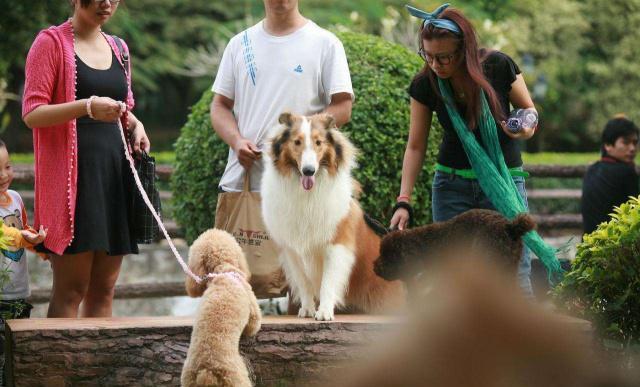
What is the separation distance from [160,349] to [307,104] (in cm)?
160

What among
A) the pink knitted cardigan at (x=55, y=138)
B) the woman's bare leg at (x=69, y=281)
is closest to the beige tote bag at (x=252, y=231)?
the woman's bare leg at (x=69, y=281)

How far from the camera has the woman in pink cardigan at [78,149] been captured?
4625 millimetres

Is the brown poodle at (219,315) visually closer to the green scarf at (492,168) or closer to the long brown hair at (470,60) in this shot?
the green scarf at (492,168)

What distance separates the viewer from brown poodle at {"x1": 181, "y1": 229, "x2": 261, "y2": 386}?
374cm

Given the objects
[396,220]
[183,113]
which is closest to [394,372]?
[396,220]

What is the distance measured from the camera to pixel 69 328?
4492 millimetres

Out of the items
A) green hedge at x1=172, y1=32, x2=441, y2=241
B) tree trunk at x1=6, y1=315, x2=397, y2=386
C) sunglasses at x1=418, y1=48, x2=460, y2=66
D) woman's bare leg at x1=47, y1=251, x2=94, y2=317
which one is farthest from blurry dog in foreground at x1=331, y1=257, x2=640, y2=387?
green hedge at x1=172, y1=32, x2=441, y2=241

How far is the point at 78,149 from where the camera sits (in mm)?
4742

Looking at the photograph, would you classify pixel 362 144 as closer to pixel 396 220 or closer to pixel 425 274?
pixel 396 220

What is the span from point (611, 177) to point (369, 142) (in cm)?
278

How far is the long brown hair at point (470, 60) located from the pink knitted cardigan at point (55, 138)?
5.97ft

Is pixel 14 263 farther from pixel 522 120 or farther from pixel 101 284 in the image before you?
pixel 522 120

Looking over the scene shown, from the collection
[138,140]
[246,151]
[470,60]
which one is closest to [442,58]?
[470,60]

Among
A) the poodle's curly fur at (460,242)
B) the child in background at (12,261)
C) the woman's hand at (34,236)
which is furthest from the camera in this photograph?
the child in background at (12,261)
